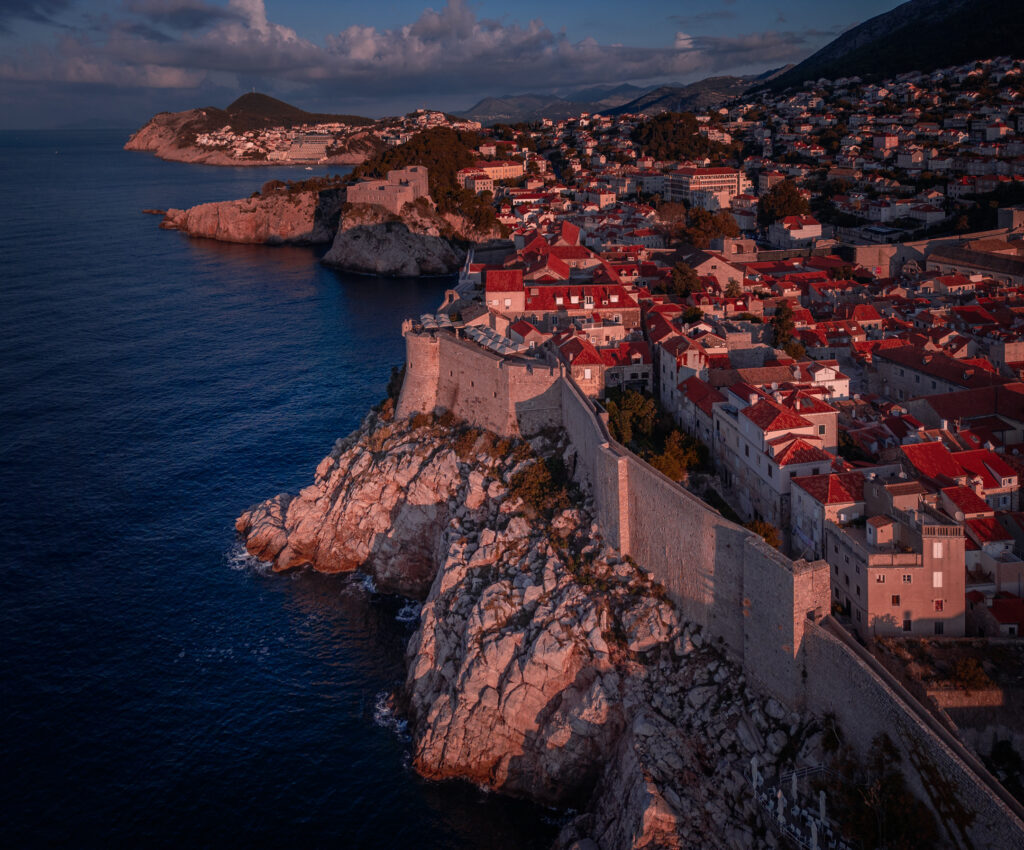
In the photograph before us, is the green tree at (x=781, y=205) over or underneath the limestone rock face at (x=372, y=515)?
over

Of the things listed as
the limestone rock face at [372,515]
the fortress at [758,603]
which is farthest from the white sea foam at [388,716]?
the fortress at [758,603]

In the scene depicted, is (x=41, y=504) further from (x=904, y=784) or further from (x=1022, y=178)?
(x=1022, y=178)

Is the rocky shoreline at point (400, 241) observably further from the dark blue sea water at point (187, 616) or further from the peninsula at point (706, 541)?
the peninsula at point (706, 541)

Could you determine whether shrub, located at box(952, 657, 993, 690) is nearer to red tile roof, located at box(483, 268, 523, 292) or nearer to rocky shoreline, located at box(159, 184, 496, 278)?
red tile roof, located at box(483, 268, 523, 292)

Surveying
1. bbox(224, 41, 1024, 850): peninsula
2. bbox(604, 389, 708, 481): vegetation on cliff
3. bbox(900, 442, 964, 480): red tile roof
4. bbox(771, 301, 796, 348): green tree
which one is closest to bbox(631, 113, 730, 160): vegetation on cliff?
bbox(224, 41, 1024, 850): peninsula

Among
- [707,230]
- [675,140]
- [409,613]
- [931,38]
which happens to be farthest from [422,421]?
[931,38]

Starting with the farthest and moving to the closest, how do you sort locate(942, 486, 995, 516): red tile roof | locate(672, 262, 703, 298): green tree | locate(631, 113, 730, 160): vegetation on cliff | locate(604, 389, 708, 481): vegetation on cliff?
locate(631, 113, 730, 160): vegetation on cliff → locate(672, 262, 703, 298): green tree → locate(604, 389, 708, 481): vegetation on cliff → locate(942, 486, 995, 516): red tile roof
